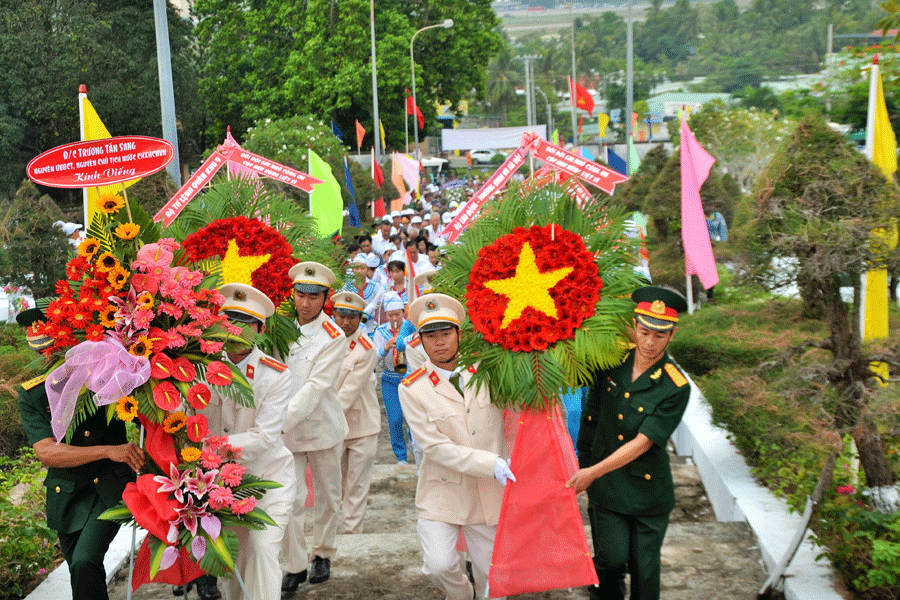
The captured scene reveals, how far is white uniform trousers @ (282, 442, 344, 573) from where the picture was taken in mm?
5801

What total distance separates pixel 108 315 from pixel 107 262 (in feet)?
0.77

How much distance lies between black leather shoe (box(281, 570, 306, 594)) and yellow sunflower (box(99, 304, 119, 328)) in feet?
7.63

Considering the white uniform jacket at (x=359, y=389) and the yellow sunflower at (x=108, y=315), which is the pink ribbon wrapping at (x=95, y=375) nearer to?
the yellow sunflower at (x=108, y=315)

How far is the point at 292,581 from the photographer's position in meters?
5.80

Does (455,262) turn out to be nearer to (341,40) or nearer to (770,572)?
(770,572)

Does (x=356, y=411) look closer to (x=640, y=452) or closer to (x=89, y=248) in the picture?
(x=640, y=452)

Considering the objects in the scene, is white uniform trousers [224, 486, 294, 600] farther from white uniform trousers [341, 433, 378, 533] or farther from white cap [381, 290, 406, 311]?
white cap [381, 290, 406, 311]

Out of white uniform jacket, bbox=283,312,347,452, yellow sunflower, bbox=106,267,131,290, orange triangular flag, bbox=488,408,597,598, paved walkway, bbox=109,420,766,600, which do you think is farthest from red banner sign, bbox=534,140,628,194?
yellow sunflower, bbox=106,267,131,290

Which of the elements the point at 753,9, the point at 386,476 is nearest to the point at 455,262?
the point at 386,476

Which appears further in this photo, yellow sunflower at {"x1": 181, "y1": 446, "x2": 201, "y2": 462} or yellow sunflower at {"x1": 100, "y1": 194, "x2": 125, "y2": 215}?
yellow sunflower at {"x1": 100, "y1": 194, "x2": 125, "y2": 215}

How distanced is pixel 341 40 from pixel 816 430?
3573cm

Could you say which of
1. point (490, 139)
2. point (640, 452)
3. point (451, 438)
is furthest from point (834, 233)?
point (490, 139)

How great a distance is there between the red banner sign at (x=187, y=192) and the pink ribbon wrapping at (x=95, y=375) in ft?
9.85

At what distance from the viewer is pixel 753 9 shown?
178 meters
